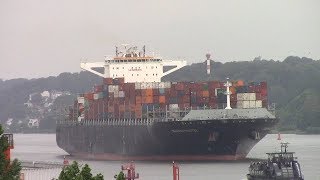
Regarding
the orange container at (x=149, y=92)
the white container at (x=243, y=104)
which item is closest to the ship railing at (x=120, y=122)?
the orange container at (x=149, y=92)

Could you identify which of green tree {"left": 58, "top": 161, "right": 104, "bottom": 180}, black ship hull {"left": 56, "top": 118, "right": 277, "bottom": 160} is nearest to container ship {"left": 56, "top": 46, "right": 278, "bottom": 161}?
black ship hull {"left": 56, "top": 118, "right": 277, "bottom": 160}

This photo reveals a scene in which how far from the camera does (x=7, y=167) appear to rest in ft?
109

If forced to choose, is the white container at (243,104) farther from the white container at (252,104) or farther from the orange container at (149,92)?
the orange container at (149,92)

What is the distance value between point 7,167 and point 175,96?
52892mm

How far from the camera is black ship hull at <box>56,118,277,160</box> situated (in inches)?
3260

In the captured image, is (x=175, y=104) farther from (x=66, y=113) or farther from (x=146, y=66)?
(x=66, y=113)

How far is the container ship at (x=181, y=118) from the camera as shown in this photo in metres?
83.1

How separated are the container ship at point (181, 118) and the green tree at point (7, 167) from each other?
49402 mm

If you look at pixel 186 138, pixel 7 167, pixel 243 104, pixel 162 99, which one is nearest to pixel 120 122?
pixel 162 99

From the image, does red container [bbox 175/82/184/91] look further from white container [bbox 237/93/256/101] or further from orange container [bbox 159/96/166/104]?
white container [bbox 237/93/256/101]

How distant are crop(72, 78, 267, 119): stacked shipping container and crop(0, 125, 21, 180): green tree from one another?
171 feet

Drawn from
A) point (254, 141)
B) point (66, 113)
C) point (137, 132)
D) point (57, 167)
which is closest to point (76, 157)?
point (66, 113)

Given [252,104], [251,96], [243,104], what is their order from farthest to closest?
[243,104]
[252,104]
[251,96]

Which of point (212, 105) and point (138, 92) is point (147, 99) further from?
point (212, 105)
